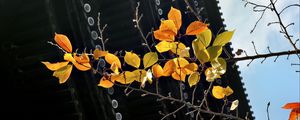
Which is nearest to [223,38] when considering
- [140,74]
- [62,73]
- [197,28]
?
[197,28]

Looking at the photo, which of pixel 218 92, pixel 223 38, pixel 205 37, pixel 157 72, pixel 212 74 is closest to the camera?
pixel 223 38

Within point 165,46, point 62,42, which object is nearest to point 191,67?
point 165,46

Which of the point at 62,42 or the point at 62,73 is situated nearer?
the point at 62,73

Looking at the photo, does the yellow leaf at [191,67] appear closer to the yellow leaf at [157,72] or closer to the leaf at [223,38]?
the yellow leaf at [157,72]

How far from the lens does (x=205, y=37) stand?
279 cm

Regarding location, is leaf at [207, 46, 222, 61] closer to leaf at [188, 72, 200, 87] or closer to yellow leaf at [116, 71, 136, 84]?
leaf at [188, 72, 200, 87]

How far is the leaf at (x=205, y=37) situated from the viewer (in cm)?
278

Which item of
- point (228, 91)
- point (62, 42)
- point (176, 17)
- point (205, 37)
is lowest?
point (228, 91)

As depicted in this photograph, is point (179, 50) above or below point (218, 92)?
above

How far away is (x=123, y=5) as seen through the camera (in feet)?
28.0

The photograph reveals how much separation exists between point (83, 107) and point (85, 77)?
1.61 ft

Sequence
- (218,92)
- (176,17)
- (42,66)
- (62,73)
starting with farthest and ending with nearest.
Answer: (42,66) < (218,92) < (62,73) < (176,17)

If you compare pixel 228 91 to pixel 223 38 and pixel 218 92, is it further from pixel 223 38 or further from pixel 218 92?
pixel 223 38

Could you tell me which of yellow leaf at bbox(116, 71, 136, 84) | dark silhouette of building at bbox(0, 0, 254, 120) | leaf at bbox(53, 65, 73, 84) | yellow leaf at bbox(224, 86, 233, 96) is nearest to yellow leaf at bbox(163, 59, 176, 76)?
yellow leaf at bbox(116, 71, 136, 84)
